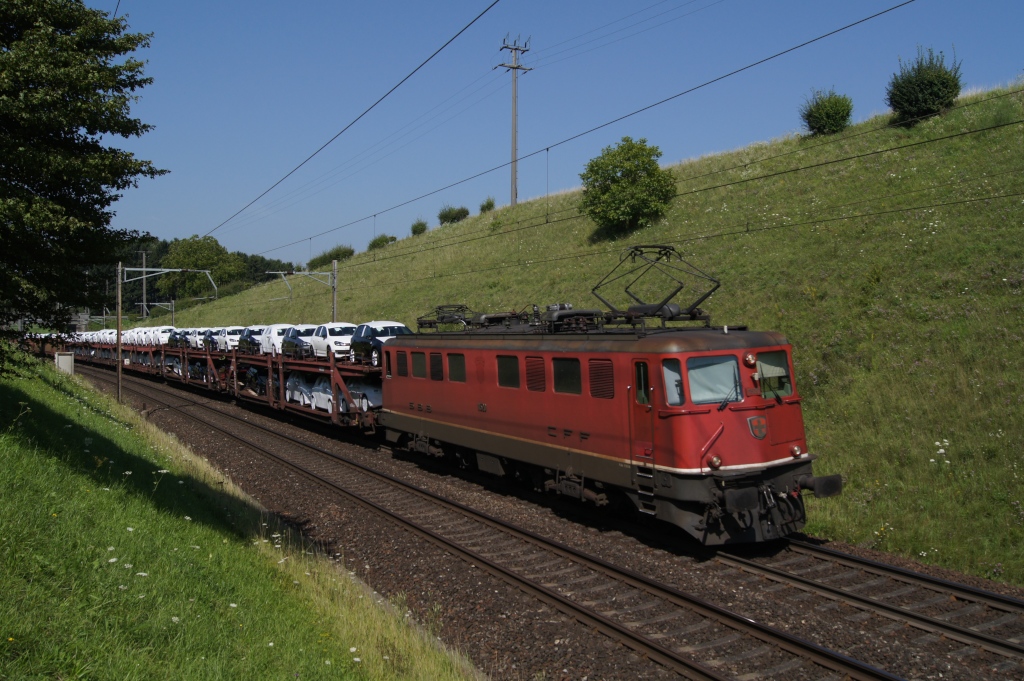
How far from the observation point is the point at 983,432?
1252 centimetres

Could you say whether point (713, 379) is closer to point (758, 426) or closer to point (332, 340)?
point (758, 426)

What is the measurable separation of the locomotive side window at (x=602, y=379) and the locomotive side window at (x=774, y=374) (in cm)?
210

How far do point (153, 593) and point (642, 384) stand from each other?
21.6ft

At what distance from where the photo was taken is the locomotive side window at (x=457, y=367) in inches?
587

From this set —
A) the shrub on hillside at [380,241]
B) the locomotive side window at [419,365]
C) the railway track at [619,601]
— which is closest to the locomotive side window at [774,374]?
the railway track at [619,601]

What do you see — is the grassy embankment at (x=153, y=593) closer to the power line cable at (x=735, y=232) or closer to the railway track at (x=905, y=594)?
the railway track at (x=905, y=594)

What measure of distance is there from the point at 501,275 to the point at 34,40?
1163 inches

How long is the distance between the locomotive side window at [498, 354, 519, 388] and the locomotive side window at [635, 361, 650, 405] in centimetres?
317

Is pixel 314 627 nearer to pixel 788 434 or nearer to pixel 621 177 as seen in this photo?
pixel 788 434

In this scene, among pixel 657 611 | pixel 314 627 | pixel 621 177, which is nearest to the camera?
pixel 314 627

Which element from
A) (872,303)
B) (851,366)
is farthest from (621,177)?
(851,366)

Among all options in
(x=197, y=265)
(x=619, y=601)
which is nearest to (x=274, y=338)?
(x=619, y=601)

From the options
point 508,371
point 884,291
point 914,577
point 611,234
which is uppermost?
point 611,234

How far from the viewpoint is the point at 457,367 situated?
15172 millimetres
